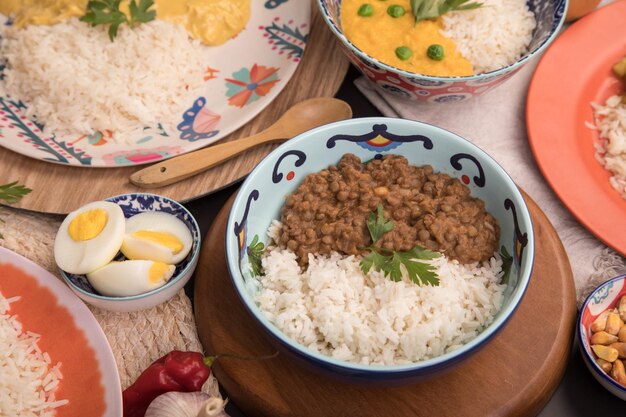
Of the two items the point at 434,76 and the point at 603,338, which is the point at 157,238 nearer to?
the point at 434,76

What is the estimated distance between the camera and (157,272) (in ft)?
6.30

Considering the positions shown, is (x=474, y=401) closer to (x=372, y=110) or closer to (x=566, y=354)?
(x=566, y=354)

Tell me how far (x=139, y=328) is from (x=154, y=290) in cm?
18

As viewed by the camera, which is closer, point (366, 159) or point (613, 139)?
point (366, 159)

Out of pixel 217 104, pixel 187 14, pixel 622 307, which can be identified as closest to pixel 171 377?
pixel 217 104

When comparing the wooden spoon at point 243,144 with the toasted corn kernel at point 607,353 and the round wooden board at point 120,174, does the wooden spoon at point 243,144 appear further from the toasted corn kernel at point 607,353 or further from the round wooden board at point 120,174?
the toasted corn kernel at point 607,353

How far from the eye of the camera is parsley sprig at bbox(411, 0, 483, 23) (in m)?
2.50

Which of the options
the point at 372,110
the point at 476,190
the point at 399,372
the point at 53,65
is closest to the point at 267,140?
→ the point at 372,110

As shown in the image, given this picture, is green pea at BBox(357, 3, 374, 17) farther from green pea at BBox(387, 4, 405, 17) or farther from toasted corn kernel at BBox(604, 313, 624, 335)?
toasted corn kernel at BBox(604, 313, 624, 335)

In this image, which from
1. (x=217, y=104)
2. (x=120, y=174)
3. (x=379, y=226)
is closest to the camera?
(x=379, y=226)

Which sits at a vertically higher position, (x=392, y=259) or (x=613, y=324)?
(x=392, y=259)

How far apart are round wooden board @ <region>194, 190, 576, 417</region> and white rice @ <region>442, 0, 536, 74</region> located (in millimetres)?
900

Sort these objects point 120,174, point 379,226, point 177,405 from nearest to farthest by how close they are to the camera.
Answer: point 177,405 → point 379,226 → point 120,174

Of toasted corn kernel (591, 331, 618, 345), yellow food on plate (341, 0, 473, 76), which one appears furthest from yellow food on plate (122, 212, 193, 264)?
toasted corn kernel (591, 331, 618, 345)
